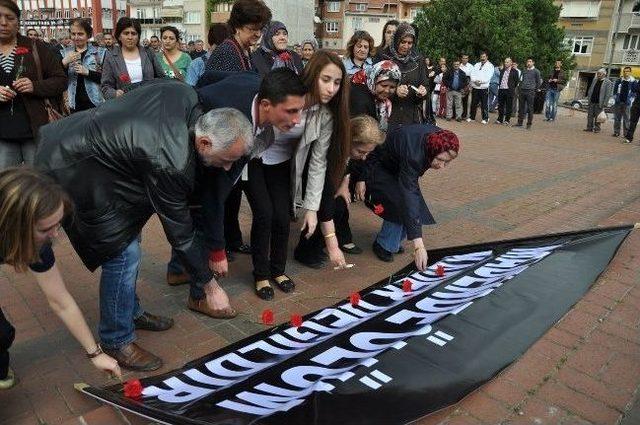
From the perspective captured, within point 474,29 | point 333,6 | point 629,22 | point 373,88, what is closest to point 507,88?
point 474,29

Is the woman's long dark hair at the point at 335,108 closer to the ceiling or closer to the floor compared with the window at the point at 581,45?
closer to the floor

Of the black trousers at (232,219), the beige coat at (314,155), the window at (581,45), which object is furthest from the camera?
the window at (581,45)

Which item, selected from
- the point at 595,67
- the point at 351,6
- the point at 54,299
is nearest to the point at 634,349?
the point at 54,299

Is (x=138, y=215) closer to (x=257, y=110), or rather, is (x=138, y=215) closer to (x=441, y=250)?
(x=257, y=110)

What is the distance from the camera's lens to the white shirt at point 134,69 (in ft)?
16.2

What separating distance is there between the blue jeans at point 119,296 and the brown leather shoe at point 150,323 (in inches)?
13.8

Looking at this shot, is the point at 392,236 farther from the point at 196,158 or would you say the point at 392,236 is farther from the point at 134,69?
the point at 134,69

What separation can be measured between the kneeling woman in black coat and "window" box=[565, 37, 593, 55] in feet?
147

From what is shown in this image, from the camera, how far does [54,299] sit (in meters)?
2.06

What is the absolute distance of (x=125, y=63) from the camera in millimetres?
4934

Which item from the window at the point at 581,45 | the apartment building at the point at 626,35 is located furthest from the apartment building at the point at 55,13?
the apartment building at the point at 626,35

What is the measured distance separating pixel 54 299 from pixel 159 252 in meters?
2.19

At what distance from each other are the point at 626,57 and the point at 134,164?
159 ft

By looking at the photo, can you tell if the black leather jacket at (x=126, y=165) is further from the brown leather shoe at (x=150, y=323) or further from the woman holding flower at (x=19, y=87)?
the woman holding flower at (x=19, y=87)
